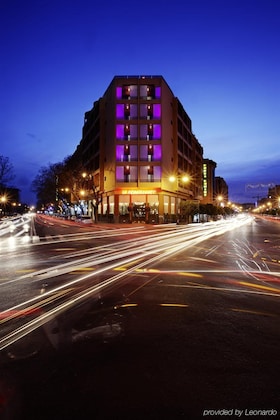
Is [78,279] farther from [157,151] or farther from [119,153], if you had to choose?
[157,151]

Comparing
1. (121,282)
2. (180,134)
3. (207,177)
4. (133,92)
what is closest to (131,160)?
(133,92)

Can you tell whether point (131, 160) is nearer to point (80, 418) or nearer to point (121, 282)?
point (121, 282)

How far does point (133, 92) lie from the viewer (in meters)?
59.8

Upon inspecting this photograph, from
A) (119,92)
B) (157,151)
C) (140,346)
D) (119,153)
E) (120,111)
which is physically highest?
(119,92)

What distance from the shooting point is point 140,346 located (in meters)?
4.95

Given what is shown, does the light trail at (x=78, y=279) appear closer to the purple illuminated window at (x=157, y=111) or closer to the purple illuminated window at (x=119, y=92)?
the purple illuminated window at (x=157, y=111)

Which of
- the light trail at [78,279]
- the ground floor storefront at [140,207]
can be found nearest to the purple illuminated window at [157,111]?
the ground floor storefront at [140,207]

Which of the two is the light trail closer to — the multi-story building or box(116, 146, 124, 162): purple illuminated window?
the multi-story building

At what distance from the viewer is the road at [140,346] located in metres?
3.51

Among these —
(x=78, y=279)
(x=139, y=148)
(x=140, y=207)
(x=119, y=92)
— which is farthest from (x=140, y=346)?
(x=119, y=92)

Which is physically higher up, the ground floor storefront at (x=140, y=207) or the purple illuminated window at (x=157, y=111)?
the purple illuminated window at (x=157, y=111)

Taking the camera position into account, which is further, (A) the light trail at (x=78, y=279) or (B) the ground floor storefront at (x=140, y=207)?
(B) the ground floor storefront at (x=140, y=207)

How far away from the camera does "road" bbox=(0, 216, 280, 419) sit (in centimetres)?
351

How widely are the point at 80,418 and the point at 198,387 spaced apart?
1.29 metres
